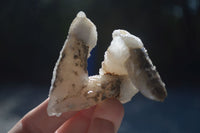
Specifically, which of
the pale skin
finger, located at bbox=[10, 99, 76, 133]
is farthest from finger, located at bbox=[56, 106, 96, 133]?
finger, located at bbox=[10, 99, 76, 133]

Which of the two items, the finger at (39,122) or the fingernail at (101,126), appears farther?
the finger at (39,122)

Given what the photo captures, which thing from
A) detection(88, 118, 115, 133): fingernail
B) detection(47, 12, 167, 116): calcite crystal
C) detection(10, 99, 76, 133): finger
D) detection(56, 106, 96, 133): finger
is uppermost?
→ detection(47, 12, 167, 116): calcite crystal

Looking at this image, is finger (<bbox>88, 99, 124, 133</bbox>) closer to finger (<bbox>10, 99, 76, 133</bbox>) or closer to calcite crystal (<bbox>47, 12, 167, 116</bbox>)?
calcite crystal (<bbox>47, 12, 167, 116</bbox>)

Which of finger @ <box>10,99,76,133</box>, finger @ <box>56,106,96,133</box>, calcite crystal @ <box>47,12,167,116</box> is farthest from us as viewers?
finger @ <box>10,99,76,133</box>

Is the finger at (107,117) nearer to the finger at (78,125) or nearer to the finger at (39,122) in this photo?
the finger at (78,125)

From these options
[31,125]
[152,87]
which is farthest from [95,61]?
[152,87]

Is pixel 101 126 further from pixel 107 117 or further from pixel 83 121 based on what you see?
pixel 83 121

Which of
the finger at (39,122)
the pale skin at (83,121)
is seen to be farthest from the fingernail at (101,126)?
the finger at (39,122)
